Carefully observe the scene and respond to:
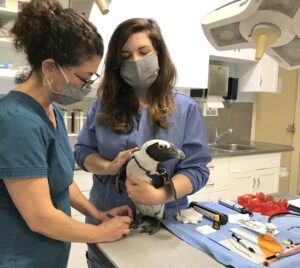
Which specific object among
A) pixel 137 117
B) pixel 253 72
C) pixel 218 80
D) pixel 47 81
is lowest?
pixel 137 117

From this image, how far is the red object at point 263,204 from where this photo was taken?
1.25m

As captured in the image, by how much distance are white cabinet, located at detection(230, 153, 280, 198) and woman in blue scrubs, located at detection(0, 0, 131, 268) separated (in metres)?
2.04

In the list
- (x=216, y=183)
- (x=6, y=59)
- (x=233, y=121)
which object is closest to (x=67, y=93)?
(x=6, y=59)

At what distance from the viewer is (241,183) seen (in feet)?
9.55

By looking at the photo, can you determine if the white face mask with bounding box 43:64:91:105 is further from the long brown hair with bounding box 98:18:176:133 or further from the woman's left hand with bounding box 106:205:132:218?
the woman's left hand with bounding box 106:205:132:218

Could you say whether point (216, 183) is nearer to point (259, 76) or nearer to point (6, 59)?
point (259, 76)

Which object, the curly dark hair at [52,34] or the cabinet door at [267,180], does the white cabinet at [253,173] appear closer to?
the cabinet door at [267,180]

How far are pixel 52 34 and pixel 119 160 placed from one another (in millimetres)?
447

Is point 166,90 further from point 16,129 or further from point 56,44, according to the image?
point 16,129

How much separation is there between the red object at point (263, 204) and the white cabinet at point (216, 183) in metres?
1.31

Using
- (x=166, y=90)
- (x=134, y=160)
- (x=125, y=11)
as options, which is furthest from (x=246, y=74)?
(x=134, y=160)

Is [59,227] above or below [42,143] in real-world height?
below

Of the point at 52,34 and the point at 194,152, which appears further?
the point at 194,152

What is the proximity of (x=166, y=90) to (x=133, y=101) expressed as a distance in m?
0.14
